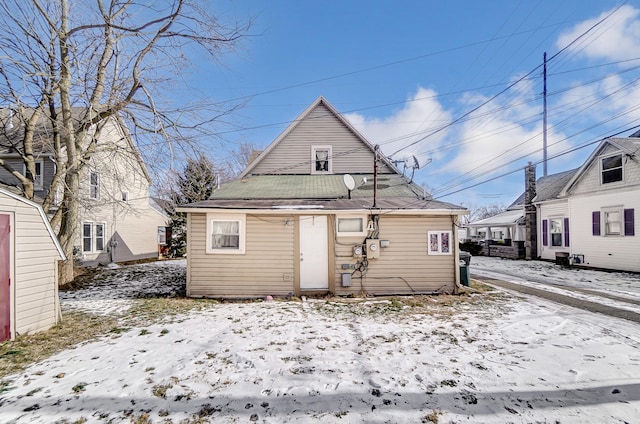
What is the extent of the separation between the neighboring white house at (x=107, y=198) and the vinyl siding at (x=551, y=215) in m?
19.3

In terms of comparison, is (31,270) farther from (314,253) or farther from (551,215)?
(551,215)

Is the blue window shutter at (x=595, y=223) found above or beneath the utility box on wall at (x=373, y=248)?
above

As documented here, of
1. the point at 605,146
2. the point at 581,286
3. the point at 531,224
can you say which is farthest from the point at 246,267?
the point at 531,224

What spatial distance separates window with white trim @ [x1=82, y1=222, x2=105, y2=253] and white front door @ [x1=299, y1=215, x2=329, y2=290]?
13396 millimetres

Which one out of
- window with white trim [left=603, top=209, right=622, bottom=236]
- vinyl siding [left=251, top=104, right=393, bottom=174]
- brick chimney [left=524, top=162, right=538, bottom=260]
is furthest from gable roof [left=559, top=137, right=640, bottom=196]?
vinyl siding [left=251, top=104, right=393, bottom=174]

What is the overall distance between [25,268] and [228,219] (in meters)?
4.06

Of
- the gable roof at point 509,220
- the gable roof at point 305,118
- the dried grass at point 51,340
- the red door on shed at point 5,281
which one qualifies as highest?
the gable roof at point 305,118

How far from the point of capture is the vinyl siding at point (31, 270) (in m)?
4.82

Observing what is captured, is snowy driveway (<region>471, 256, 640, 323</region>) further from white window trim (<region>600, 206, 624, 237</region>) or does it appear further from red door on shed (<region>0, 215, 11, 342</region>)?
red door on shed (<region>0, 215, 11, 342</region>)

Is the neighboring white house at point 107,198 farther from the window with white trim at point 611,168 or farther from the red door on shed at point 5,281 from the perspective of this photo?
the window with white trim at point 611,168

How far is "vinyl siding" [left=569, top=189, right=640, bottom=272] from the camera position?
11.5 m

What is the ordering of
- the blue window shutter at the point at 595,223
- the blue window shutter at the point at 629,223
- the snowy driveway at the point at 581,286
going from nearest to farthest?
the snowy driveway at the point at 581,286, the blue window shutter at the point at 629,223, the blue window shutter at the point at 595,223

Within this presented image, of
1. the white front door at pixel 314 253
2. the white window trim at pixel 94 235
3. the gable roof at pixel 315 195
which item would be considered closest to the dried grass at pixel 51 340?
the gable roof at pixel 315 195

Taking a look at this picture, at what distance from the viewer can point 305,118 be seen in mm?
12070
